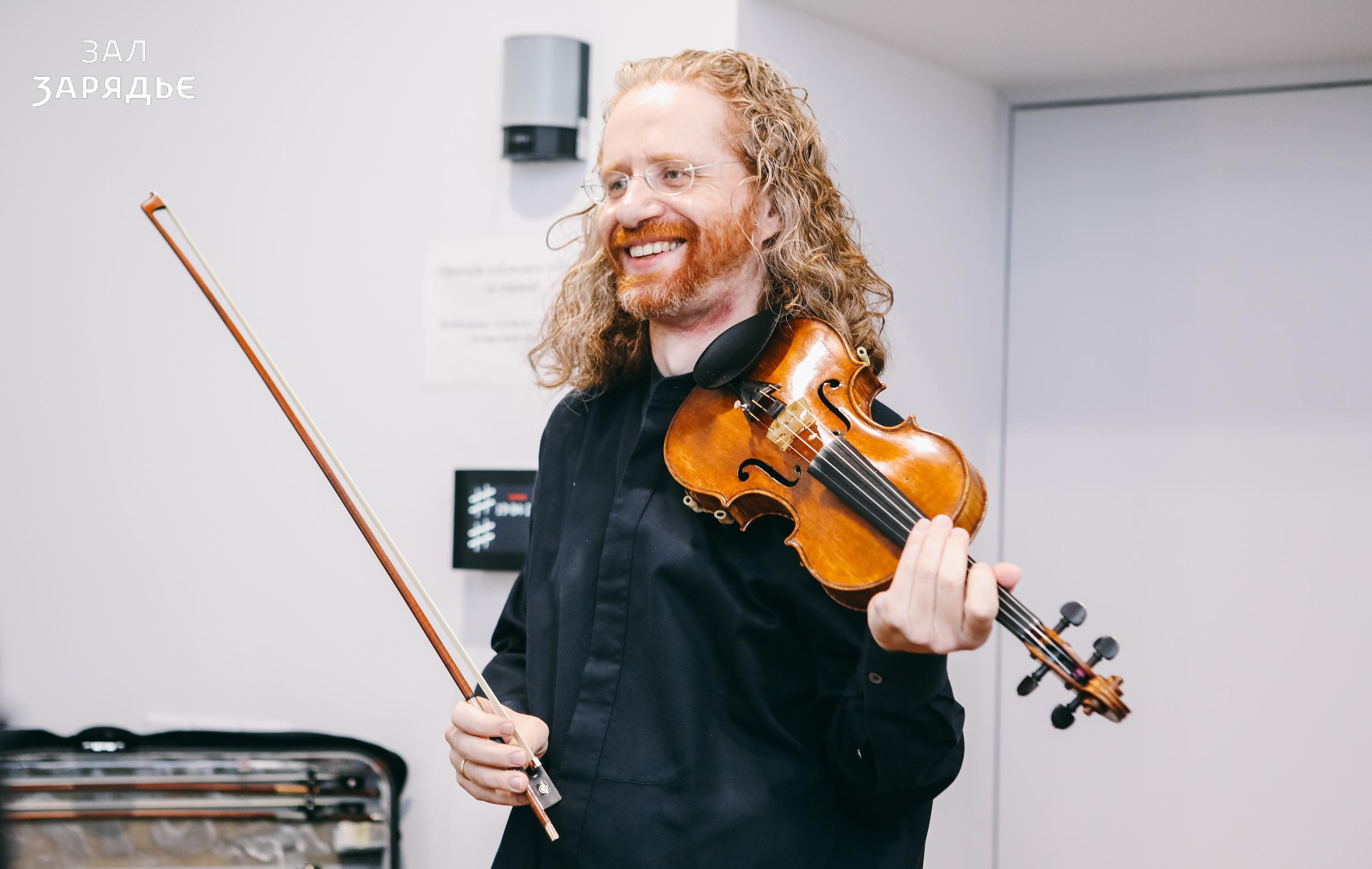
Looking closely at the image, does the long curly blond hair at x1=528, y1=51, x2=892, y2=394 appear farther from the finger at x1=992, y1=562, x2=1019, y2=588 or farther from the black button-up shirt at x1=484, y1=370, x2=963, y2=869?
the finger at x1=992, y1=562, x2=1019, y2=588

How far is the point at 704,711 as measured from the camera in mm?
1305

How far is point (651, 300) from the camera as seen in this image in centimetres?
134

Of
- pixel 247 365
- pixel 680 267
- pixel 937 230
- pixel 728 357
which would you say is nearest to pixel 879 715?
pixel 728 357

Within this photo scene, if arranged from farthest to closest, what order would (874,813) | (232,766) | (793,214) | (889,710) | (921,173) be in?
(921,173), (232,766), (793,214), (874,813), (889,710)

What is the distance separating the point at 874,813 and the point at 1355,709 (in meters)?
1.29

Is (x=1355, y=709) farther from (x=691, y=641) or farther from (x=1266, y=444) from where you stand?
(x=691, y=641)

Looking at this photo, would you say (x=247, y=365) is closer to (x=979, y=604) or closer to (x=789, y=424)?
(x=789, y=424)

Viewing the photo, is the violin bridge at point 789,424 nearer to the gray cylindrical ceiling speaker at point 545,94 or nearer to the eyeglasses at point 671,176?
the eyeglasses at point 671,176

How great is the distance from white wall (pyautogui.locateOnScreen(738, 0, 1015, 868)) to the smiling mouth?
26.8 inches

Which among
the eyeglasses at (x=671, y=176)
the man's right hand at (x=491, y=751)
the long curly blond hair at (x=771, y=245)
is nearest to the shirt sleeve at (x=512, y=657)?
the man's right hand at (x=491, y=751)

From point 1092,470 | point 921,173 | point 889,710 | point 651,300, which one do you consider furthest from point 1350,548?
point 651,300

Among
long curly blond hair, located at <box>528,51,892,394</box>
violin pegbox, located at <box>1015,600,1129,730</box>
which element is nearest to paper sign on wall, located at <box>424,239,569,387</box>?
long curly blond hair, located at <box>528,51,892,394</box>

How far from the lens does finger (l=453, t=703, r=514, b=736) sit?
1272 millimetres

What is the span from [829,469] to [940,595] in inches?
7.4
